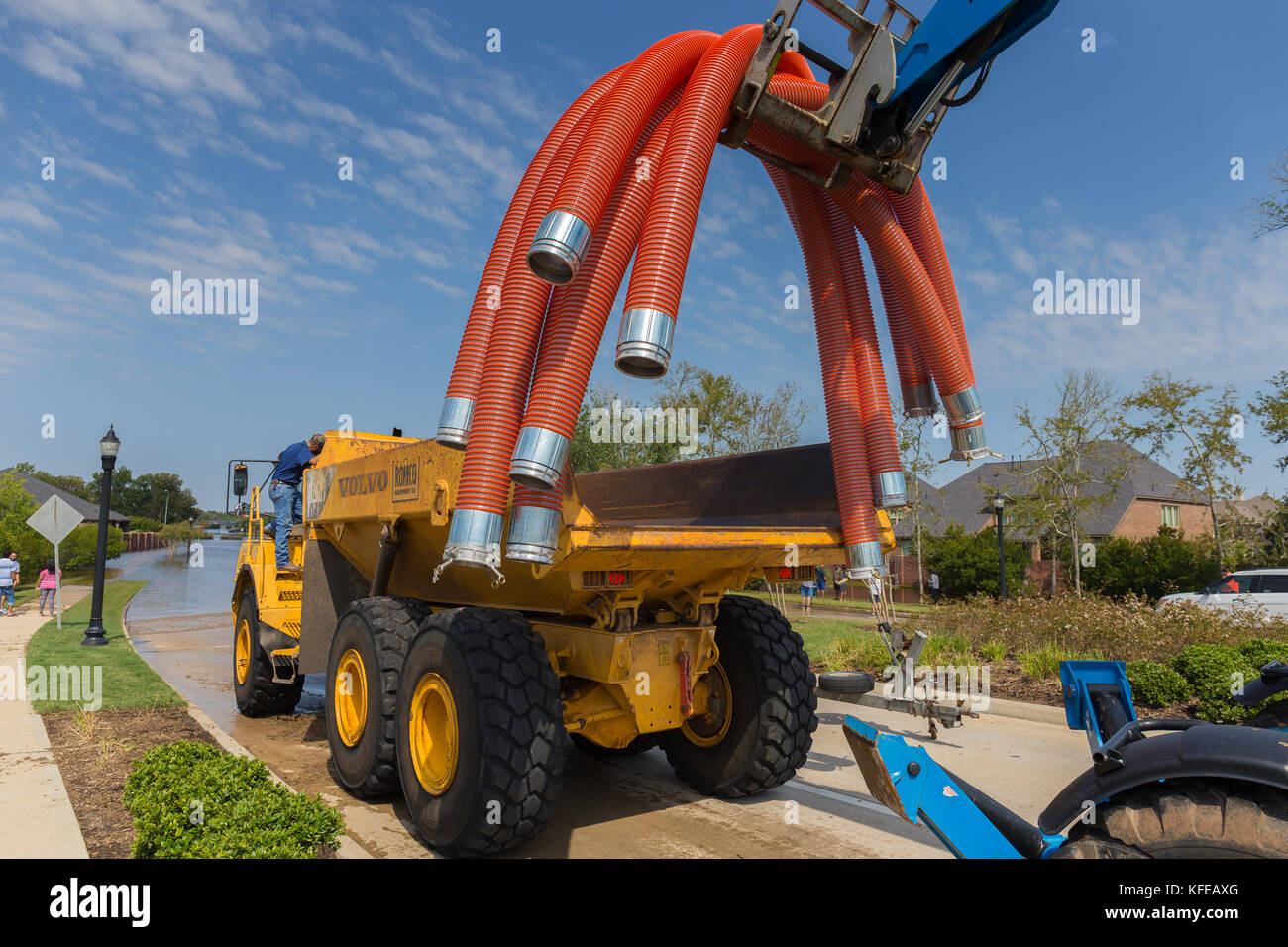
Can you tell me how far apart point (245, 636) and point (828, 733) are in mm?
6196

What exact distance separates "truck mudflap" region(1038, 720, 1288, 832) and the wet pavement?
7.43 feet

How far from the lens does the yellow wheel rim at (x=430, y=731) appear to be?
4551 millimetres

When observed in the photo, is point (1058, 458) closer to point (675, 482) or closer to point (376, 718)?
point (675, 482)

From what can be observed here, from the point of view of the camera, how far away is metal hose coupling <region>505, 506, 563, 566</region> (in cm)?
361

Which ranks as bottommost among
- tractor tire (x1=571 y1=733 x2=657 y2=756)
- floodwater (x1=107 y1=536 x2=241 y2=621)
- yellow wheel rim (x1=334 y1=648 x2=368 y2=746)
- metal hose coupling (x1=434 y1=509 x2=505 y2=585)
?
floodwater (x1=107 y1=536 x2=241 y2=621)

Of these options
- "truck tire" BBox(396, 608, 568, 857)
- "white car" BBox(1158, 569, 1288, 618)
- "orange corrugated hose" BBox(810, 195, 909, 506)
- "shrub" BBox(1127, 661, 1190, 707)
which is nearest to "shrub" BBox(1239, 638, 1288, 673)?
"shrub" BBox(1127, 661, 1190, 707)

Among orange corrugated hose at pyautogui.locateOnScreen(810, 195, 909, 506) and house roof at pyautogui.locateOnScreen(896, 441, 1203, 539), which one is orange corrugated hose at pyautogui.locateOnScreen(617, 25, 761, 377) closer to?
orange corrugated hose at pyautogui.locateOnScreen(810, 195, 909, 506)

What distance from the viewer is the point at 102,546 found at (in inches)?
547

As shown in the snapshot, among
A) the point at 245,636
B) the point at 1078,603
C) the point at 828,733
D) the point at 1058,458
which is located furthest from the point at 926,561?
the point at 245,636

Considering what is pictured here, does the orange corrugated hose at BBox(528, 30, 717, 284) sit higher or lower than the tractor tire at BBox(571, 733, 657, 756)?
higher

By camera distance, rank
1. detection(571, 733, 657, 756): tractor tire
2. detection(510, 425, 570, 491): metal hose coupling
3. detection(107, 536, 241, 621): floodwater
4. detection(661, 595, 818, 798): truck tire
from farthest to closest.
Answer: detection(107, 536, 241, 621): floodwater < detection(571, 733, 657, 756): tractor tire < detection(661, 595, 818, 798): truck tire < detection(510, 425, 570, 491): metal hose coupling

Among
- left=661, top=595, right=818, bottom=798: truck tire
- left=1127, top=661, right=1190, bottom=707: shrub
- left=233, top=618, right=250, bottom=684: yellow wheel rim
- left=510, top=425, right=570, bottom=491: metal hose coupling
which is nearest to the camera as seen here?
left=510, top=425, right=570, bottom=491: metal hose coupling

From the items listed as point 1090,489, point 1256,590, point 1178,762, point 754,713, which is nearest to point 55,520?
point 754,713

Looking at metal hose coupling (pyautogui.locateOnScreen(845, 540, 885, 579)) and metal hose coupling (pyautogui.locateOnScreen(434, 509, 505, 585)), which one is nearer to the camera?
metal hose coupling (pyautogui.locateOnScreen(434, 509, 505, 585))
